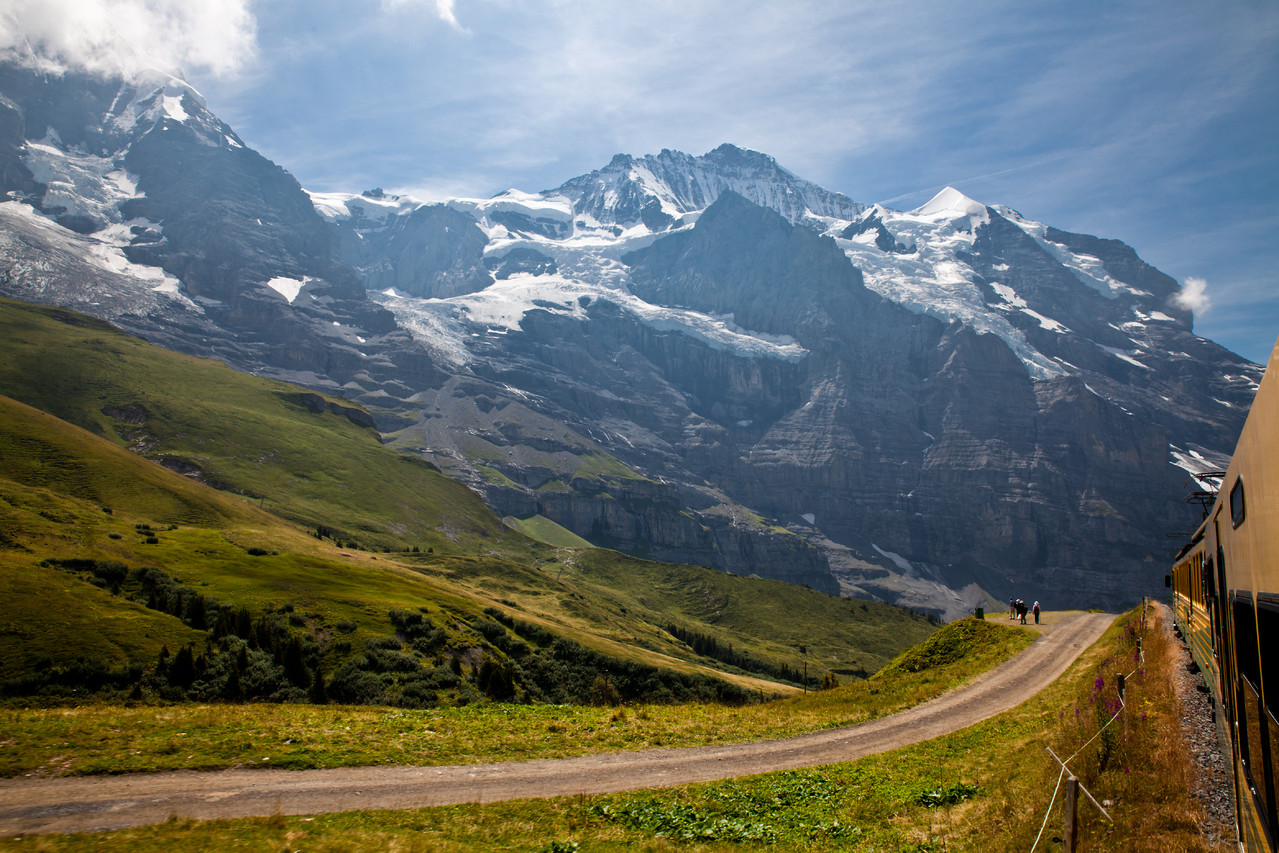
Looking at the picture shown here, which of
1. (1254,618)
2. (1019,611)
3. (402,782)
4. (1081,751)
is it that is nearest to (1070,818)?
(1254,618)

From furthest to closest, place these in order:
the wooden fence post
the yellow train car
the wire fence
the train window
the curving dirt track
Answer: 1. the curving dirt track
2. the train window
3. the wire fence
4. the yellow train car
5. the wooden fence post

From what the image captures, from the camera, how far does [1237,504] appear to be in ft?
44.9

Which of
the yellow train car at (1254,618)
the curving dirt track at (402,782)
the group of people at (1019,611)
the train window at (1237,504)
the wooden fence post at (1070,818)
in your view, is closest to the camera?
the wooden fence post at (1070,818)

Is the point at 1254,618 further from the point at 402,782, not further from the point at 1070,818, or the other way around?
the point at 402,782

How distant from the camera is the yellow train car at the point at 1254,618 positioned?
10.4m

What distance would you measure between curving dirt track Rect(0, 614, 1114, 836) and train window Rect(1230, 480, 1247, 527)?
1529 centimetres

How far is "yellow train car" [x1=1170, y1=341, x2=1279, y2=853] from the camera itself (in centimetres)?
1042

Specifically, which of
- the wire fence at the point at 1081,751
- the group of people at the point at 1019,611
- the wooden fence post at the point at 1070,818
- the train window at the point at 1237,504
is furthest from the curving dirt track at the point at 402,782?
the group of people at the point at 1019,611

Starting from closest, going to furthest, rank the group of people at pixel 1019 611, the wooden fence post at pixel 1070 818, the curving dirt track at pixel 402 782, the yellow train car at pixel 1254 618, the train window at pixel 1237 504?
1. the wooden fence post at pixel 1070 818
2. the yellow train car at pixel 1254 618
3. the train window at pixel 1237 504
4. the curving dirt track at pixel 402 782
5. the group of people at pixel 1019 611

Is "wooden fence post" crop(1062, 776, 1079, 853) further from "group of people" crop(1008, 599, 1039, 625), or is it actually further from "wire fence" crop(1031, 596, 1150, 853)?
"group of people" crop(1008, 599, 1039, 625)

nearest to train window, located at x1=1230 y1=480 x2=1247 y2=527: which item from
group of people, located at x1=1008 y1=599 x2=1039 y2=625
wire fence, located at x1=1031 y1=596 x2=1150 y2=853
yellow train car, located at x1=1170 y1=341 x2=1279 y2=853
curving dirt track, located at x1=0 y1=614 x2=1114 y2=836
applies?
yellow train car, located at x1=1170 y1=341 x2=1279 y2=853

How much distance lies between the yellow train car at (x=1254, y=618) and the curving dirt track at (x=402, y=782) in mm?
13780

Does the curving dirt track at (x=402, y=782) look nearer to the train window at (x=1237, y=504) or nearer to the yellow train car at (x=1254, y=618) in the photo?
the yellow train car at (x=1254, y=618)

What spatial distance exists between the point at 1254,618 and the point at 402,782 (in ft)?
70.3
